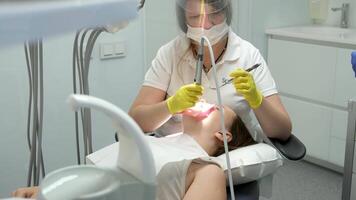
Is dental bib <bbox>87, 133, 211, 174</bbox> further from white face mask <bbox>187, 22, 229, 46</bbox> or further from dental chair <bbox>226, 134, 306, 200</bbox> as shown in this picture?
white face mask <bbox>187, 22, 229, 46</bbox>

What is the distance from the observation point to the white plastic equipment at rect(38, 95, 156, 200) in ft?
1.69

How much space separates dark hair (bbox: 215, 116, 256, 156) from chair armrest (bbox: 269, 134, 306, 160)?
0.35 ft

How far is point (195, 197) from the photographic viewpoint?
1.22m

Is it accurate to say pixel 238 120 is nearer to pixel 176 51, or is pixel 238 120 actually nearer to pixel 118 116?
pixel 176 51

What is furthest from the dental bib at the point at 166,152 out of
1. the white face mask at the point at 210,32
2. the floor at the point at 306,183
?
the floor at the point at 306,183

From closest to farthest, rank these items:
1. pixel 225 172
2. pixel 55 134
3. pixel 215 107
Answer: pixel 225 172, pixel 215 107, pixel 55 134

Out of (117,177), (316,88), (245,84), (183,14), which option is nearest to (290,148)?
(245,84)

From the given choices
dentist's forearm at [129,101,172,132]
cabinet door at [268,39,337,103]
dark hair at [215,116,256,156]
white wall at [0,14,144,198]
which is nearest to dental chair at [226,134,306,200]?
dark hair at [215,116,256,156]

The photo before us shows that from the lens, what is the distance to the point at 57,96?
227 cm

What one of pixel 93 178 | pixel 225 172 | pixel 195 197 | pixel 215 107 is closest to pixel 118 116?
pixel 93 178

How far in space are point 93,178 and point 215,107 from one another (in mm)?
1072

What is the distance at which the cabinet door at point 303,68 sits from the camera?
277 cm

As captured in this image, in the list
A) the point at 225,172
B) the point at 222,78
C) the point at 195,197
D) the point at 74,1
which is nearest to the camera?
the point at 74,1

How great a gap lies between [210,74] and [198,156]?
0.45m
